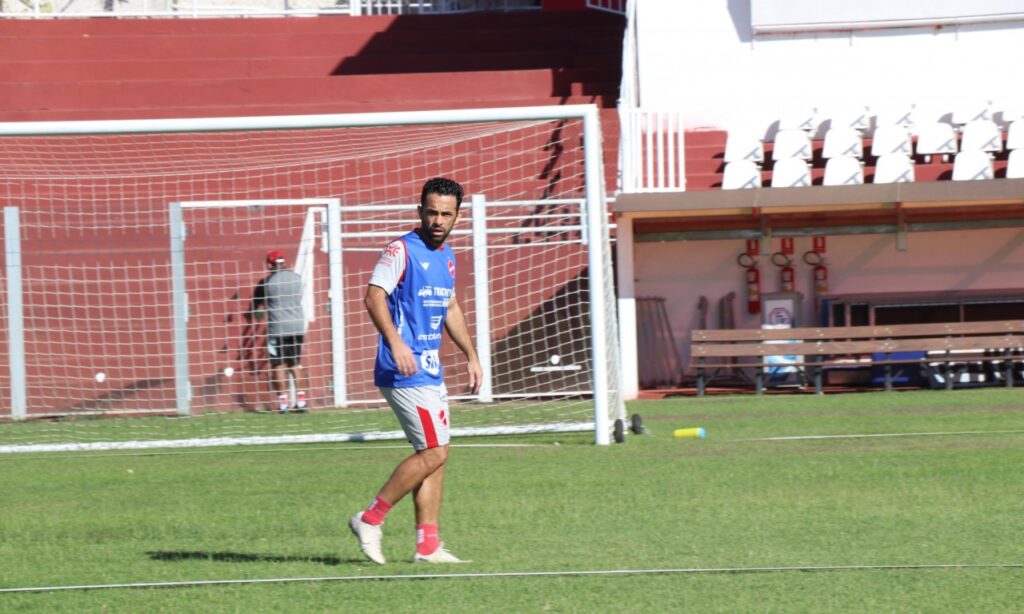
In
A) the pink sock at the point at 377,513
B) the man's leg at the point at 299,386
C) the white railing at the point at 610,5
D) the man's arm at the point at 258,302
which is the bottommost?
the pink sock at the point at 377,513

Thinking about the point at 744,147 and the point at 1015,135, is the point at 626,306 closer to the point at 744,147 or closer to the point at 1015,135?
the point at 744,147

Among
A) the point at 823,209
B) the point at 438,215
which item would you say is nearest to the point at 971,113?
the point at 823,209

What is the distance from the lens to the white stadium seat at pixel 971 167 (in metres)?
18.5

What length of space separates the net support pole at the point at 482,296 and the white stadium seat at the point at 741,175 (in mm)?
3901

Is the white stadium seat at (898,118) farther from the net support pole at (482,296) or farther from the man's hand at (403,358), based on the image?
the man's hand at (403,358)

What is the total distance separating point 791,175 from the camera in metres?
18.5

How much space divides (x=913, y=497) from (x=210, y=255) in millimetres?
9606

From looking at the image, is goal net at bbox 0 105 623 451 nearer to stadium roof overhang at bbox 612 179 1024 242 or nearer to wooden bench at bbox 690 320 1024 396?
stadium roof overhang at bbox 612 179 1024 242

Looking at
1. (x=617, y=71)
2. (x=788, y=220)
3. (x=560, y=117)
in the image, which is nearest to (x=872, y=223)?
(x=788, y=220)

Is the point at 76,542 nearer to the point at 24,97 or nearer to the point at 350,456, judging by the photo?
the point at 350,456

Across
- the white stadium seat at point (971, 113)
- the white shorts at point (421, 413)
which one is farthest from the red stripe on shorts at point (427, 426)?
the white stadium seat at point (971, 113)

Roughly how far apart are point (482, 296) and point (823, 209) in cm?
479

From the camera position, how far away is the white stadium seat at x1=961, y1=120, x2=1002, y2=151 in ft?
62.0

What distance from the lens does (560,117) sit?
11.8 metres
